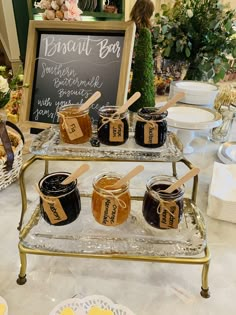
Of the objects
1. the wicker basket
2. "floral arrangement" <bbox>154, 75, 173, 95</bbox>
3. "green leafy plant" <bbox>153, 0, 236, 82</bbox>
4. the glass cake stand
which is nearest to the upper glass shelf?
the glass cake stand

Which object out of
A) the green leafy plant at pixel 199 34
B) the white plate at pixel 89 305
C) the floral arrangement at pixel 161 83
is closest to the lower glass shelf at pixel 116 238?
the white plate at pixel 89 305

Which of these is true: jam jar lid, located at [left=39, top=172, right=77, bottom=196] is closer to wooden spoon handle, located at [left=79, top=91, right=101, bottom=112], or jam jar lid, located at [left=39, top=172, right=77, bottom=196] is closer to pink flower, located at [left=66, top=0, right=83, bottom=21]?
wooden spoon handle, located at [left=79, top=91, right=101, bottom=112]

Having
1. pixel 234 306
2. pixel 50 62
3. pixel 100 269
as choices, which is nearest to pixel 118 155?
pixel 100 269

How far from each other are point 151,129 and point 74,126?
203 mm

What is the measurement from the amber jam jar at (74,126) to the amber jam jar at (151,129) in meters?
0.14

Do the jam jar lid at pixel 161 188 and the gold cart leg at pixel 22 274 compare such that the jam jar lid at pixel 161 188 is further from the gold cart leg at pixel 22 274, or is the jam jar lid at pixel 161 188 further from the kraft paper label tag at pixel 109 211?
the gold cart leg at pixel 22 274

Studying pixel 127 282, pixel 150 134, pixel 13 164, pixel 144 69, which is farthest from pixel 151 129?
pixel 144 69

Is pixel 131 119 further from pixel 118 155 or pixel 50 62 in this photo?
pixel 50 62

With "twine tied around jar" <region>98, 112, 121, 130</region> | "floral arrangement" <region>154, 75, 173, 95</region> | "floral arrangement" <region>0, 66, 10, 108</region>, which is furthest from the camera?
"floral arrangement" <region>154, 75, 173, 95</region>

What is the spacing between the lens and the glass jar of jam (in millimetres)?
631

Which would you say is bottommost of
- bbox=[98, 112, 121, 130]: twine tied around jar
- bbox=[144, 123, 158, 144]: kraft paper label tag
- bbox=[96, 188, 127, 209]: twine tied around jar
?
bbox=[96, 188, 127, 209]: twine tied around jar

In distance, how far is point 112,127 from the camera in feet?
2.31

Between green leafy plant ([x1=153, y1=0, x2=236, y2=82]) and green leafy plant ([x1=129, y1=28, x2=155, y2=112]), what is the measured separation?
8.9 inches

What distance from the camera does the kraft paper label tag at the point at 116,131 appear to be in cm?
70
